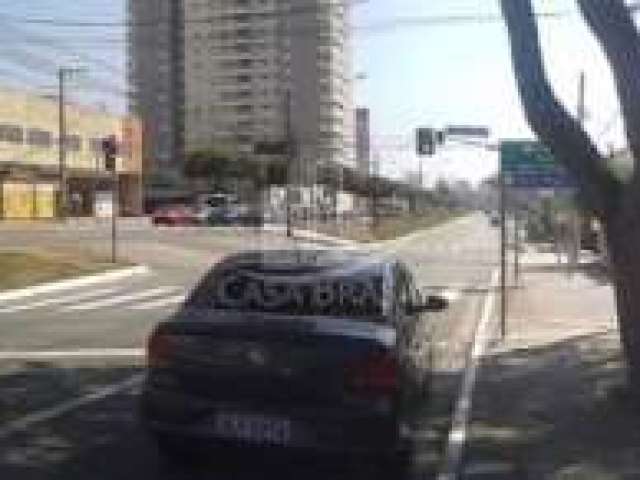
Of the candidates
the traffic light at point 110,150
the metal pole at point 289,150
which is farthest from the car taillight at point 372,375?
the metal pole at point 289,150

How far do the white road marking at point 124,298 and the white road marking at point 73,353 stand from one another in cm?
928

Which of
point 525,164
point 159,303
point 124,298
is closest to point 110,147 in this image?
point 124,298

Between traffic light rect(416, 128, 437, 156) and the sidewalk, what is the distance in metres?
28.5

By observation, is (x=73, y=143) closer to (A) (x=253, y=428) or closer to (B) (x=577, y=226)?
(B) (x=577, y=226)

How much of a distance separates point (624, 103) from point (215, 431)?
555 centimetres

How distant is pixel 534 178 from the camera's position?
25.5 metres

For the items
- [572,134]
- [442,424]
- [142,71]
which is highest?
[142,71]

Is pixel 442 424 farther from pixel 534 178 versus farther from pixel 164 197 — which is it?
pixel 164 197

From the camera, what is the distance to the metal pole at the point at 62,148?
92875mm

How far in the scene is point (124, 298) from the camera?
32500 mm

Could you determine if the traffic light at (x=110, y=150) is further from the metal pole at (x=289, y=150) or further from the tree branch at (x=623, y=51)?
the tree branch at (x=623, y=51)

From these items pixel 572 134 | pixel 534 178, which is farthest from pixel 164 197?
pixel 572 134

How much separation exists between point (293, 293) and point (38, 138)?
84455mm

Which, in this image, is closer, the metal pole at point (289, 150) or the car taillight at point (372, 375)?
the car taillight at point (372, 375)
